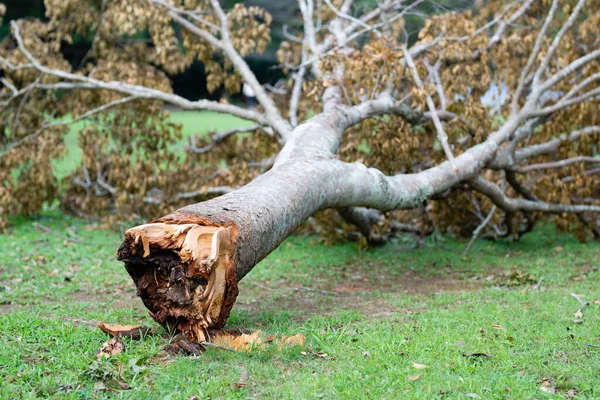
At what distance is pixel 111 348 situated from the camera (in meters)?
4.15

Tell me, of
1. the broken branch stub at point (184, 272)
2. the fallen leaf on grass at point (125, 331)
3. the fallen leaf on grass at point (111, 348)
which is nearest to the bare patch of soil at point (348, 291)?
the broken branch stub at point (184, 272)

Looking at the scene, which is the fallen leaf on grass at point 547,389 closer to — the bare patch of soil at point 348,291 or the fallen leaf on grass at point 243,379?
the fallen leaf on grass at point 243,379

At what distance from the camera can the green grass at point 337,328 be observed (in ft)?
12.6

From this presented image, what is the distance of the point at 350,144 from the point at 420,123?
2.91 ft

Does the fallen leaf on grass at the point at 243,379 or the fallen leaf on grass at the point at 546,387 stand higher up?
the fallen leaf on grass at the point at 243,379

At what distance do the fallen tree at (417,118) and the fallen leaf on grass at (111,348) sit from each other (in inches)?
45.1

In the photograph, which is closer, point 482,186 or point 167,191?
point 482,186

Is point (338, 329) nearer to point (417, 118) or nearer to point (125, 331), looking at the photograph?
point (125, 331)

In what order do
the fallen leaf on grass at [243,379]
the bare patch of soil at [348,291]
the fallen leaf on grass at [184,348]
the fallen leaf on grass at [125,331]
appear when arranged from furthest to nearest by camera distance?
the bare patch of soil at [348,291] → the fallen leaf on grass at [125,331] → the fallen leaf on grass at [184,348] → the fallen leaf on grass at [243,379]

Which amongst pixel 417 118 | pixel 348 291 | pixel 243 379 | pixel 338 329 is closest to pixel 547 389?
pixel 338 329

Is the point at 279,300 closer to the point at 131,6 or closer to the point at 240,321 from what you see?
the point at 240,321

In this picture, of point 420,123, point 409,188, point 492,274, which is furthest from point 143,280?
point 420,123

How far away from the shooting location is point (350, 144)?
8.25 m

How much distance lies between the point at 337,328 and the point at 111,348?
5.21 ft
